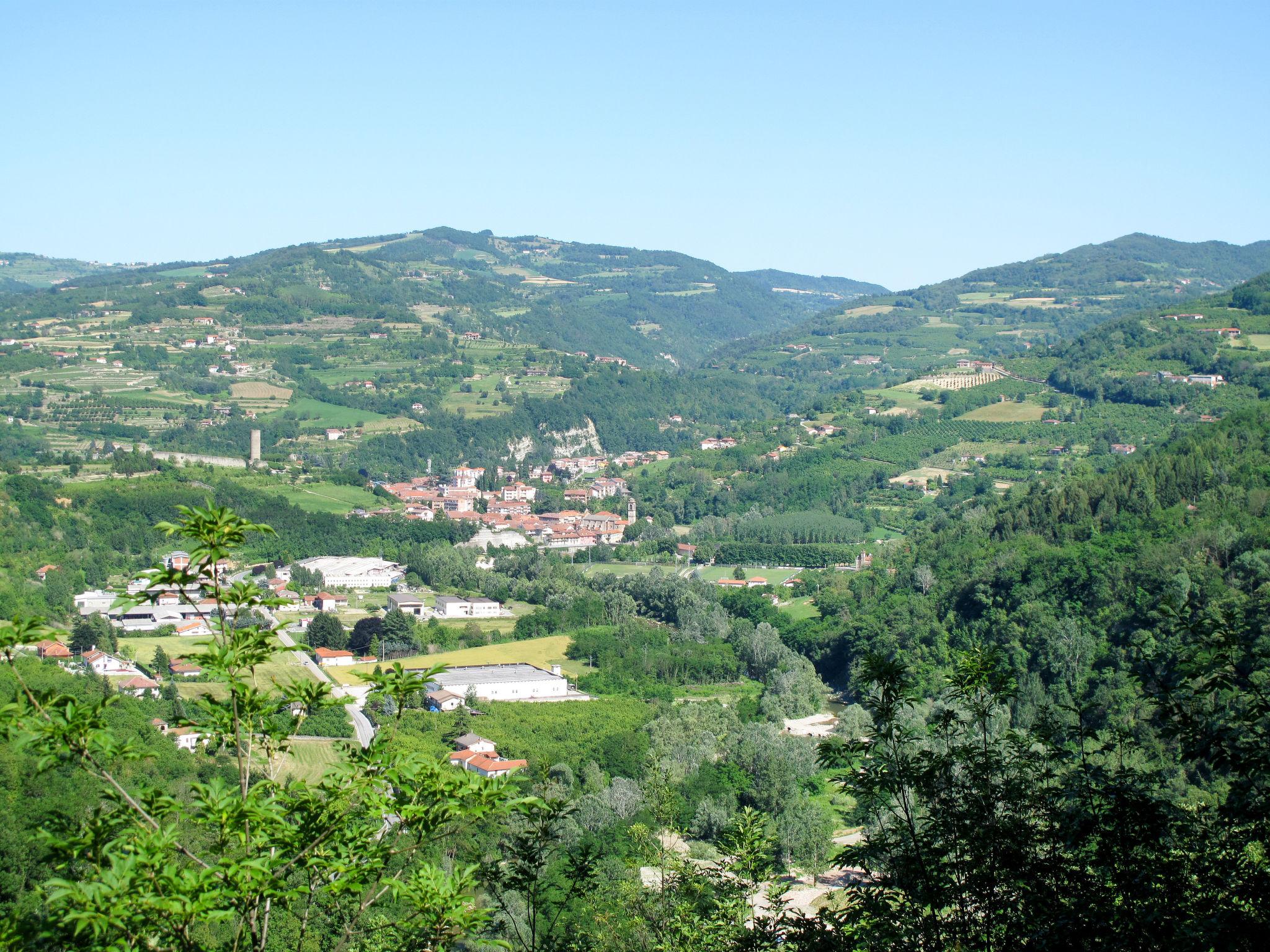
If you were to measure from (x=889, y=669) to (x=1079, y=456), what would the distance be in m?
63.2

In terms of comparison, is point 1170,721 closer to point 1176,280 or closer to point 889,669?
point 889,669

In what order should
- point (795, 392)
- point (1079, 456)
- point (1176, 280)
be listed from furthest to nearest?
point (1176, 280), point (795, 392), point (1079, 456)

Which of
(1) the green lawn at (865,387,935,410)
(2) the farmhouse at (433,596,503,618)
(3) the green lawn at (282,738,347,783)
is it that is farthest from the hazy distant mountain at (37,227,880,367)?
(3) the green lawn at (282,738,347,783)

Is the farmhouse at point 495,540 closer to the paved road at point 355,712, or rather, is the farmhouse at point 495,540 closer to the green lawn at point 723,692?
the paved road at point 355,712

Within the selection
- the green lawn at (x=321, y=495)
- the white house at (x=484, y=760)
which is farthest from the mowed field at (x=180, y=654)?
the green lawn at (x=321, y=495)

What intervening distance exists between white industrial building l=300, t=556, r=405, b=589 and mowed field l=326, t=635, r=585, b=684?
12.3 m

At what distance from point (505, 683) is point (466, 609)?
12.6 metres

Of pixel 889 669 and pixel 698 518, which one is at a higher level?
pixel 889 669

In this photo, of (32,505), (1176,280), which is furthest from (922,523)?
(1176,280)

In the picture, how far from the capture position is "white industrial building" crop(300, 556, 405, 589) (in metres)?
51.8

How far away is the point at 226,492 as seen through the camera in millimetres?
59188

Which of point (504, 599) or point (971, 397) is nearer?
point (504, 599)

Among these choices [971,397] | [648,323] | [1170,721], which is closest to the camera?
[1170,721]

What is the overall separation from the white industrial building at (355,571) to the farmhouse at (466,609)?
5517 mm
